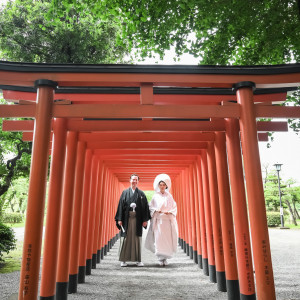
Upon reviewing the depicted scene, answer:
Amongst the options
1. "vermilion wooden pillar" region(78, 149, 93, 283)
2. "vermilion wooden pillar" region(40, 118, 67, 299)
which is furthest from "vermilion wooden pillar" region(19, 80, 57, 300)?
"vermilion wooden pillar" region(78, 149, 93, 283)

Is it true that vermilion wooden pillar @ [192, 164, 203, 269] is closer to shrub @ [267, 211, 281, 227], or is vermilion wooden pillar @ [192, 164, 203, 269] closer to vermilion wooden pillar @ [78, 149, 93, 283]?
vermilion wooden pillar @ [78, 149, 93, 283]

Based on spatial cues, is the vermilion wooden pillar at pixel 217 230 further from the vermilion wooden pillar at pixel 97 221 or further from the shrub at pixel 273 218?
the shrub at pixel 273 218

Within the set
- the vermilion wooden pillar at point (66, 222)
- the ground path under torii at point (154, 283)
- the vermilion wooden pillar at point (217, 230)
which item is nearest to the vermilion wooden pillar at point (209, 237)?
the ground path under torii at point (154, 283)

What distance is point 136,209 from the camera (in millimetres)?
7059

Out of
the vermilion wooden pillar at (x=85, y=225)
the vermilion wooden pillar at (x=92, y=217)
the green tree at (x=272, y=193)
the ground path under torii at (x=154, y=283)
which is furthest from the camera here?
the green tree at (x=272, y=193)

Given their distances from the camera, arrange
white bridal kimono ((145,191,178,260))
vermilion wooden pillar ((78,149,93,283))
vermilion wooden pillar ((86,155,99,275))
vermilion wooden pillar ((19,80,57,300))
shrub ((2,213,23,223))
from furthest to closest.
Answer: shrub ((2,213,23,223)) < white bridal kimono ((145,191,178,260)) < vermilion wooden pillar ((86,155,99,275)) < vermilion wooden pillar ((78,149,93,283)) < vermilion wooden pillar ((19,80,57,300))

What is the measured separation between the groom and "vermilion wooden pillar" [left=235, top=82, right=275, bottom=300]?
4081 millimetres

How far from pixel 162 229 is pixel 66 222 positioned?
3738mm

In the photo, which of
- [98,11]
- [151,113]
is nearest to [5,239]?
[151,113]

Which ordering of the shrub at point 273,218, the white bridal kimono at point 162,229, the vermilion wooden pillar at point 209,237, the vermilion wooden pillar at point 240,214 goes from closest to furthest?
the vermilion wooden pillar at point 240,214
the vermilion wooden pillar at point 209,237
the white bridal kimono at point 162,229
the shrub at point 273,218

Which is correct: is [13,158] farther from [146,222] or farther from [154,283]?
[154,283]

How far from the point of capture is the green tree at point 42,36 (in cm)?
988

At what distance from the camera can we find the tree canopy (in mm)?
6949

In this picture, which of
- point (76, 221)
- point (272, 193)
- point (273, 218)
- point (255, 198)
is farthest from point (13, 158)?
point (272, 193)
